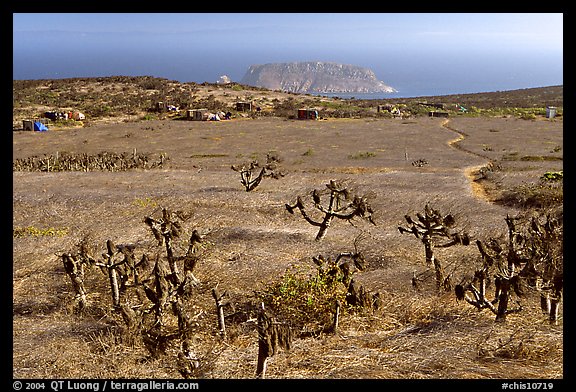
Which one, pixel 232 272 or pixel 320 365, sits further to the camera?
pixel 232 272

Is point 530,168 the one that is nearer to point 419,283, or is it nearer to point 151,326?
point 419,283

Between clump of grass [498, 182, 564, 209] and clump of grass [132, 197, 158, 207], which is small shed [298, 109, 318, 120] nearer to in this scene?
clump of grass [498, 182, 564, 209]

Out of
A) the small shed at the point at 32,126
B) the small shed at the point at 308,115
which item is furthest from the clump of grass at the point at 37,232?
the small shed at the point at 308,115

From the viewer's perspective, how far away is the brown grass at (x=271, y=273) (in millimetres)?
9297

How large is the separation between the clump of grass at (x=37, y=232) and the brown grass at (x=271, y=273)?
18.3 inches

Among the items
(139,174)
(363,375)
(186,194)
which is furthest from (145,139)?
(363,375)

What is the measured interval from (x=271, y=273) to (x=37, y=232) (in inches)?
450

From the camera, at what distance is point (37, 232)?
21.2m

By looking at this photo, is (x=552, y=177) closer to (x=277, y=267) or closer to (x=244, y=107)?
(x=277, y=267)

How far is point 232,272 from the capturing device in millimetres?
16297

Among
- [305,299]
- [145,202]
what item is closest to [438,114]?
[145,202]

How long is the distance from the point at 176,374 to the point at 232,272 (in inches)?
289

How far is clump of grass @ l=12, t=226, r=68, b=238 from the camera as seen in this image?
20875 millimetres

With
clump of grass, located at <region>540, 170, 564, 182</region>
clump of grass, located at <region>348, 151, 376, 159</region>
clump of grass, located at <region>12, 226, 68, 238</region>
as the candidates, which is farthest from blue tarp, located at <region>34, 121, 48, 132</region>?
clump of grass, located at <region>540, 170, 564, 182</region>
